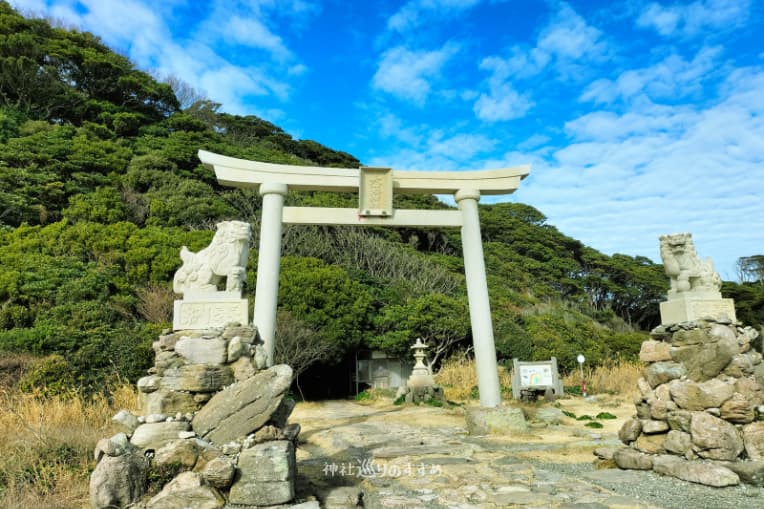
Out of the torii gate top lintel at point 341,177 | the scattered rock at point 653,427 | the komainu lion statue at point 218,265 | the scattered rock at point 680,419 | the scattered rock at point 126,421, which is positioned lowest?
the scattered rock at point 653,427

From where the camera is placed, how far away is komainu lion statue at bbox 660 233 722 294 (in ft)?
17.2

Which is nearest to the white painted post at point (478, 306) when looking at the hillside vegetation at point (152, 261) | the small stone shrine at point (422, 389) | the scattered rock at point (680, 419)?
the scattered rock at point (680, 419)

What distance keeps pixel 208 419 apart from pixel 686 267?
18.0 feet

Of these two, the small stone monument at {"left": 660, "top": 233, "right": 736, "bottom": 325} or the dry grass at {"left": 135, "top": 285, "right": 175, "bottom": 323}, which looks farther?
the dry grass at {"left": 135, "top": 285, "right": 175, "bottom": 323}

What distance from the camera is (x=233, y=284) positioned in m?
4.62

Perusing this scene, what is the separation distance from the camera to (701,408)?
14.7ft

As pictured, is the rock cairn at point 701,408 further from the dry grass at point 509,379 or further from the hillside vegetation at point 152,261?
the hillside vegetation at point 152,261

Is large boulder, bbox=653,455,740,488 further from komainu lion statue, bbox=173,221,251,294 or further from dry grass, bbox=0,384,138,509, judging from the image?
dry grass, bbox=0,384,138,509

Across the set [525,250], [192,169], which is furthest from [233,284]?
[525,250]

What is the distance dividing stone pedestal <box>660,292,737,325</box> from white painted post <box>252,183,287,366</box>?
5248mm

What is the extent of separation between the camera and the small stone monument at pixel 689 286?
5.05 m

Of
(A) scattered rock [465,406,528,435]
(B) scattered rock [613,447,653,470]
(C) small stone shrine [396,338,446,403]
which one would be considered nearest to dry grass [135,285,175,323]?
(C) small stone shrine [396,338,446,403]

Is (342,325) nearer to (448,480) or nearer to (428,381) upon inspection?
(428,381)

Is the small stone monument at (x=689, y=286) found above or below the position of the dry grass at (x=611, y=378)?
above
